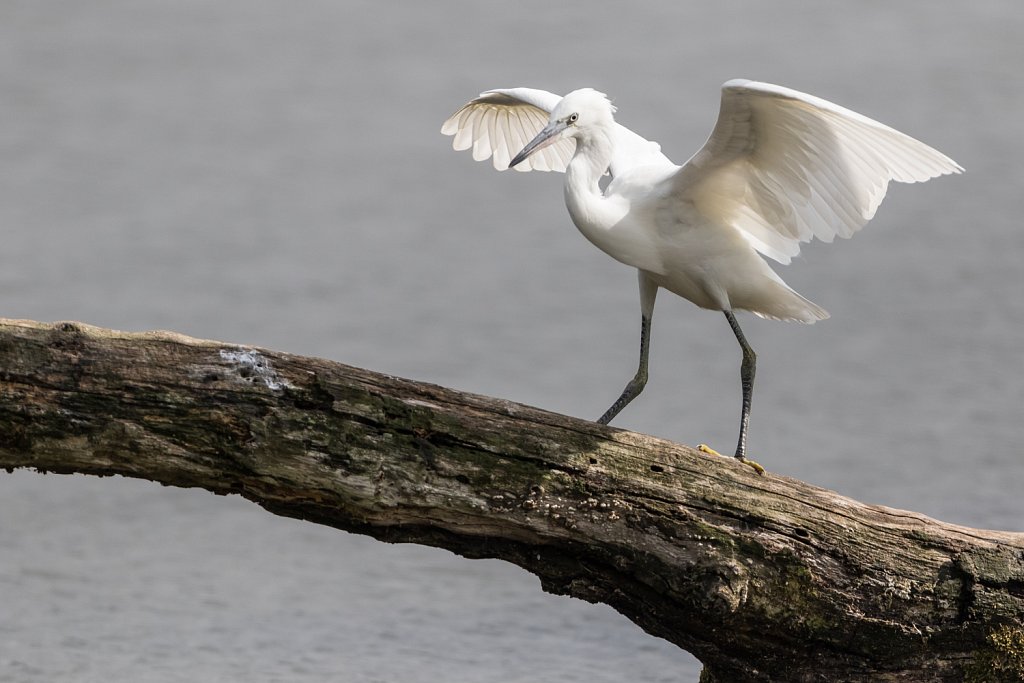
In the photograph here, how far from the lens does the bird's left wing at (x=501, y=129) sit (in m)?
4.90

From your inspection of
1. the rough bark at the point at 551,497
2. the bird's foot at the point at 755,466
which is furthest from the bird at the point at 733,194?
the rough bark at the point at 551,497

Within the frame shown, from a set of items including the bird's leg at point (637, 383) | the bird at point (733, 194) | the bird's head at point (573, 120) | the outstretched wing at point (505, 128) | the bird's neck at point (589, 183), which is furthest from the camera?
the outstretched wing at point (505, 128)

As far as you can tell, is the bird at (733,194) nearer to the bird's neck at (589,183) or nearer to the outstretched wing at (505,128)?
the bird's neck at (589,183)

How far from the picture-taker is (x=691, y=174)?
3.89 metres

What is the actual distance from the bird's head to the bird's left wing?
849mm

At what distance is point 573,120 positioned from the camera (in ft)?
13.2

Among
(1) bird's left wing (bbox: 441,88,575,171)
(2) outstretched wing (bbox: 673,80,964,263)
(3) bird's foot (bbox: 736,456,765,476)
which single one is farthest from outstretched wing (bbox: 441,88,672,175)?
(3) bird's foot (bbox: 736,456,765,476)

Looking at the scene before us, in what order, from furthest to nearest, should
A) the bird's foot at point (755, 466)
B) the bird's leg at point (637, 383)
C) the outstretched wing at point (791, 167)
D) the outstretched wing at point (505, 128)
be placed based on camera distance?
1. the outstretched wing at point (505, 128)
2. the bird's leg at point (637, 383)
3. the outstretched wing at point (791, 167)
4. the bird's foot at point (755, 466)

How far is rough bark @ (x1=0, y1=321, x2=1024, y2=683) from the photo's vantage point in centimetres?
307

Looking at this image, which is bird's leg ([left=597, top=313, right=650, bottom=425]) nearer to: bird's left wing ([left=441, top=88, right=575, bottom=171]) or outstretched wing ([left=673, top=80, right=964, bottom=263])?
outstretched wing ([left=673, top=80, right=964, bottom=263])

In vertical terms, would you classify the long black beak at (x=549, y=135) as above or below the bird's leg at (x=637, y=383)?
above

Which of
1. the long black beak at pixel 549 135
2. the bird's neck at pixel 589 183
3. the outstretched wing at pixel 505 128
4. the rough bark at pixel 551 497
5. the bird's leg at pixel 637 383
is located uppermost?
the outstretched wing at pixel 505 128

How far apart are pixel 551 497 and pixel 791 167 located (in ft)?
4.41

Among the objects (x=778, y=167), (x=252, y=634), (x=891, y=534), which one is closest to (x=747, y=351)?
(x=778, y=167)
